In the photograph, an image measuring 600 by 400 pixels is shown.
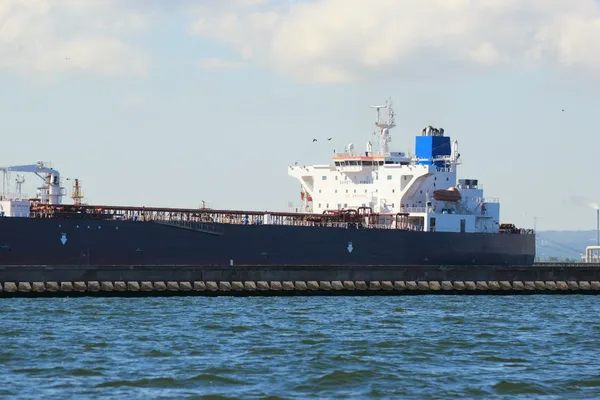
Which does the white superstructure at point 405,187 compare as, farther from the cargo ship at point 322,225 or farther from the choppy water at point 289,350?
the choppy water at point 289,350

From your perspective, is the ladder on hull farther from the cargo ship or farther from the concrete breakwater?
the concrete breakwater

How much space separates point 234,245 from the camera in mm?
53688

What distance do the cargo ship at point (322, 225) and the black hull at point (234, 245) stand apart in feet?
0.16

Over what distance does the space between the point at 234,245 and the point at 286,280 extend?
33.1 ft

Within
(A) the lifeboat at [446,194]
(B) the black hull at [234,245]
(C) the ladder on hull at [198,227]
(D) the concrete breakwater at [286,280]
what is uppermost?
(A) the lifeboat at [446,194]

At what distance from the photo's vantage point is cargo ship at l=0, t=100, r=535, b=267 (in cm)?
4972

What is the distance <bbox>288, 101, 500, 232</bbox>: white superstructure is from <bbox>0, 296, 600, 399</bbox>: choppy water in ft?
67.1

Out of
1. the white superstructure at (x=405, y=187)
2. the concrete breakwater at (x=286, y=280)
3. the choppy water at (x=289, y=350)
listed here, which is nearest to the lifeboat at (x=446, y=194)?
the white superstructure at (x=405, y=187)

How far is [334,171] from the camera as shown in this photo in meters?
63.3

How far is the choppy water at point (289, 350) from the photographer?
23.0 m

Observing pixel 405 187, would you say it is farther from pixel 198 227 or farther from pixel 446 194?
pixel 198 227

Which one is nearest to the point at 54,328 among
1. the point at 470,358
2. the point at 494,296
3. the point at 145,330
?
the point at 145,330

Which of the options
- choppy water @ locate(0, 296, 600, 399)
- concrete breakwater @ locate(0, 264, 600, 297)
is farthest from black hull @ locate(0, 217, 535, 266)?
choppy water @ locate(0, 296, 600, 399)

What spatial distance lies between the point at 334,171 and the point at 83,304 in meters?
27.1
